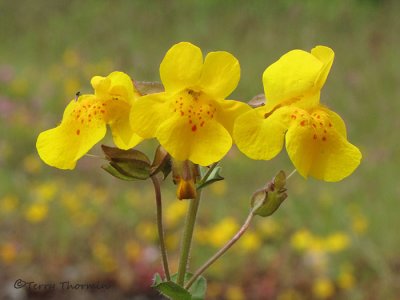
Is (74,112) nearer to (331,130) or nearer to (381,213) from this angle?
(331,130)

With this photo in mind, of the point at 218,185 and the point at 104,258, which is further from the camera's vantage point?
the point at 218,185

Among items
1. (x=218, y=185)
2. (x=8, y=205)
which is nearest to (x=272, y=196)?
(x=8, y=205)

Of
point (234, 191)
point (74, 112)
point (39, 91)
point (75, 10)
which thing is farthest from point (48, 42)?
point (74, 112)

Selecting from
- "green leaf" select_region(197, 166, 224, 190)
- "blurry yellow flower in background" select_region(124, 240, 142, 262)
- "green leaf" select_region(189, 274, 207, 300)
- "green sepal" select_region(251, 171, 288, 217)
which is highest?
"green leaf" select_region(197, 166, 224, 190)

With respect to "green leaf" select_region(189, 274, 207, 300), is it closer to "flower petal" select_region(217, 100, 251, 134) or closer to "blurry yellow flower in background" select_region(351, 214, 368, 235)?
"flower petal" select_region(217, 100, 251, 134)

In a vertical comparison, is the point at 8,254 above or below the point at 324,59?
below

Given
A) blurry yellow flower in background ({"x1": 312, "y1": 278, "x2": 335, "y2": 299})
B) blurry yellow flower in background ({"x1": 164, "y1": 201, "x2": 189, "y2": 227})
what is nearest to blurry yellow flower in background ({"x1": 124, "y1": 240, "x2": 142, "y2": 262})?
blurry yellow flower in background ({"x1": 164, "y1": 201, "x2": 189, "y2": 227})

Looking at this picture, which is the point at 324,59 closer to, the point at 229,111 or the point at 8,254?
the point at 229,111
